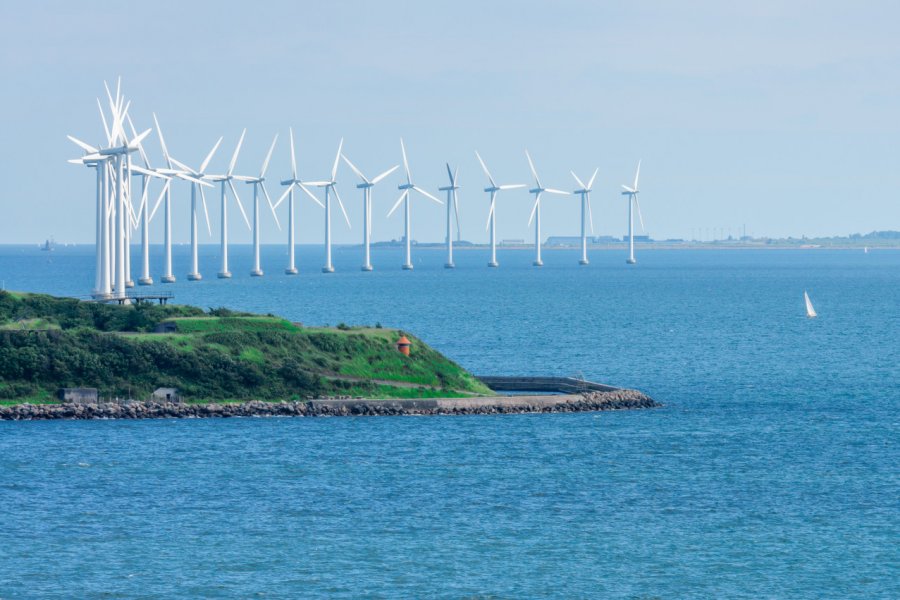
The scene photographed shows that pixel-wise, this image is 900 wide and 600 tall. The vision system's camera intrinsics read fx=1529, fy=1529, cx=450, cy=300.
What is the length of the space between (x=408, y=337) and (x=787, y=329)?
3507 inches

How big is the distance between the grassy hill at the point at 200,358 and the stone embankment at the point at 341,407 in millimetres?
1897

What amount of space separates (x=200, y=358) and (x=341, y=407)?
10.00 meters

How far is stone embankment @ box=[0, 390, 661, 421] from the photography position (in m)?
95.6

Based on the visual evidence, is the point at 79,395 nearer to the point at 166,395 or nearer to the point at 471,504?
the point at 166,395

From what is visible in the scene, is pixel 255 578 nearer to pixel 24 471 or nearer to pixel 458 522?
pixel 458 522

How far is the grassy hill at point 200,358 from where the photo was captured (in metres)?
98.9

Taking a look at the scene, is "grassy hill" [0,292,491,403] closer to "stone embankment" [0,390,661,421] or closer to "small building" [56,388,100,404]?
"small building" [56,388,100,404]

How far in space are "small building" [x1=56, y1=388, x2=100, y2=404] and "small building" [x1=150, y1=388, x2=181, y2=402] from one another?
365cm

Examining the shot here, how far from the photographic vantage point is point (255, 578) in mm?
60062

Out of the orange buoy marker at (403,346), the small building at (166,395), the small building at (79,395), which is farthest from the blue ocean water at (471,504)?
the orange buoy marker at (403,346)

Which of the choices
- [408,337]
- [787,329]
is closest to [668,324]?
[787,329]

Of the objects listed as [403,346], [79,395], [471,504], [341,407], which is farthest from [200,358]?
[471,504]

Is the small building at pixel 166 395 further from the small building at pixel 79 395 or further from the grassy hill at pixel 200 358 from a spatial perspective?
the small building at pixel 79 395

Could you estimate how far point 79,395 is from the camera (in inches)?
3844
